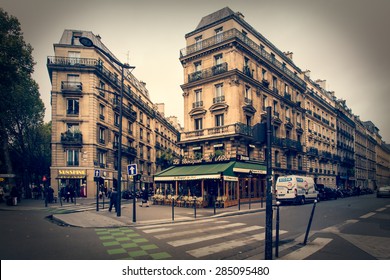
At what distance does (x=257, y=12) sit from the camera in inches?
241

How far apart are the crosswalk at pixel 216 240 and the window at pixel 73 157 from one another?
2382cm

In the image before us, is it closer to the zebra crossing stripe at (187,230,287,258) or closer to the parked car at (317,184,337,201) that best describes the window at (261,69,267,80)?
the parked car at (317,184,337,201)

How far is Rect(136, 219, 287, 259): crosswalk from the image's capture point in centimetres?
630

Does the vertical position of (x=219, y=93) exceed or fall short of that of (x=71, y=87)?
it falls short

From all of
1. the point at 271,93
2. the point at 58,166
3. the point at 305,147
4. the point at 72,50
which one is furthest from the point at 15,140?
the point at 305,147

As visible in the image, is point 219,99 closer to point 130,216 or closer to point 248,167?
point 248,167

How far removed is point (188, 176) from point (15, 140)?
863 inches

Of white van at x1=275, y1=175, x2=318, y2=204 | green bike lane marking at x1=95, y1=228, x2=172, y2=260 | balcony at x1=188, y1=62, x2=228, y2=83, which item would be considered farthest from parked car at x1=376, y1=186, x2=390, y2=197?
green bike lane marking at x1=95, y1=228, x2=172, y2=260

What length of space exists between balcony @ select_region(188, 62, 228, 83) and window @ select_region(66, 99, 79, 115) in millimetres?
14139

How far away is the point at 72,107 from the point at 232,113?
760 inches

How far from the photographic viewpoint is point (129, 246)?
22.5ft

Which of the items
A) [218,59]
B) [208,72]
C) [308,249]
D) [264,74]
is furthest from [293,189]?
[308,249]

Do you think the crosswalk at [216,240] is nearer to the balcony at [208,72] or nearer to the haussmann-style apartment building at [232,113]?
the haussmann-style apartment building at [232,113]

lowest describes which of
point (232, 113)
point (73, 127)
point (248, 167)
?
point (248, 167)
